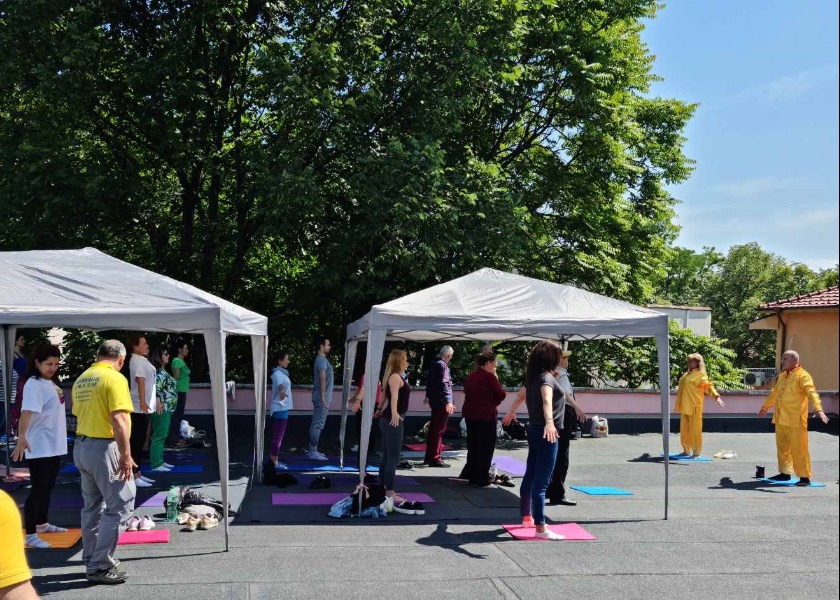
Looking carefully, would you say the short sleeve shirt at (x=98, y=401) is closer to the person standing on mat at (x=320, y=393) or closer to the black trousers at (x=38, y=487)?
the black trousers at (x=38, y=487)

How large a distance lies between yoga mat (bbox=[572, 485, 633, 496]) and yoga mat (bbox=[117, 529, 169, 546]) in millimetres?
5403

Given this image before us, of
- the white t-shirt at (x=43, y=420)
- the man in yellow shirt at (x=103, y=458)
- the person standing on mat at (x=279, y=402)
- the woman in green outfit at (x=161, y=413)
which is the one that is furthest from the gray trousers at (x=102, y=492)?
the woman in green outfit at (x=161, y=413)

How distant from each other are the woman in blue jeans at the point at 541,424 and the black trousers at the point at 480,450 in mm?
2930

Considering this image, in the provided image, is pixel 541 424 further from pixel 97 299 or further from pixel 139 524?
pixel 97 299

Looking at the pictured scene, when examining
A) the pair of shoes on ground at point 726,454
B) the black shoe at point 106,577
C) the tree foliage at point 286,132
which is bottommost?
the pair of shoes on ground at point 726,454

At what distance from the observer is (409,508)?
889 cm

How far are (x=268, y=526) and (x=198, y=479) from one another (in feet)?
10.1

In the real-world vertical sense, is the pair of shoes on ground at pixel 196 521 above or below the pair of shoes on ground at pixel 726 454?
above

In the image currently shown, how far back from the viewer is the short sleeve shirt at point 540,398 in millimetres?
7652

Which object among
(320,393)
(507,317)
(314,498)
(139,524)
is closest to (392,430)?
(314,498)

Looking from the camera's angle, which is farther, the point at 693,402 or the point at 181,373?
the point at 693,402

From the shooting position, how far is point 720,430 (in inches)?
727

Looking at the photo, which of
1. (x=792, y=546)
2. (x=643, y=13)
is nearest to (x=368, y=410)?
(x=792, y=546)

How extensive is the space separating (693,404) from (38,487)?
10.2m
